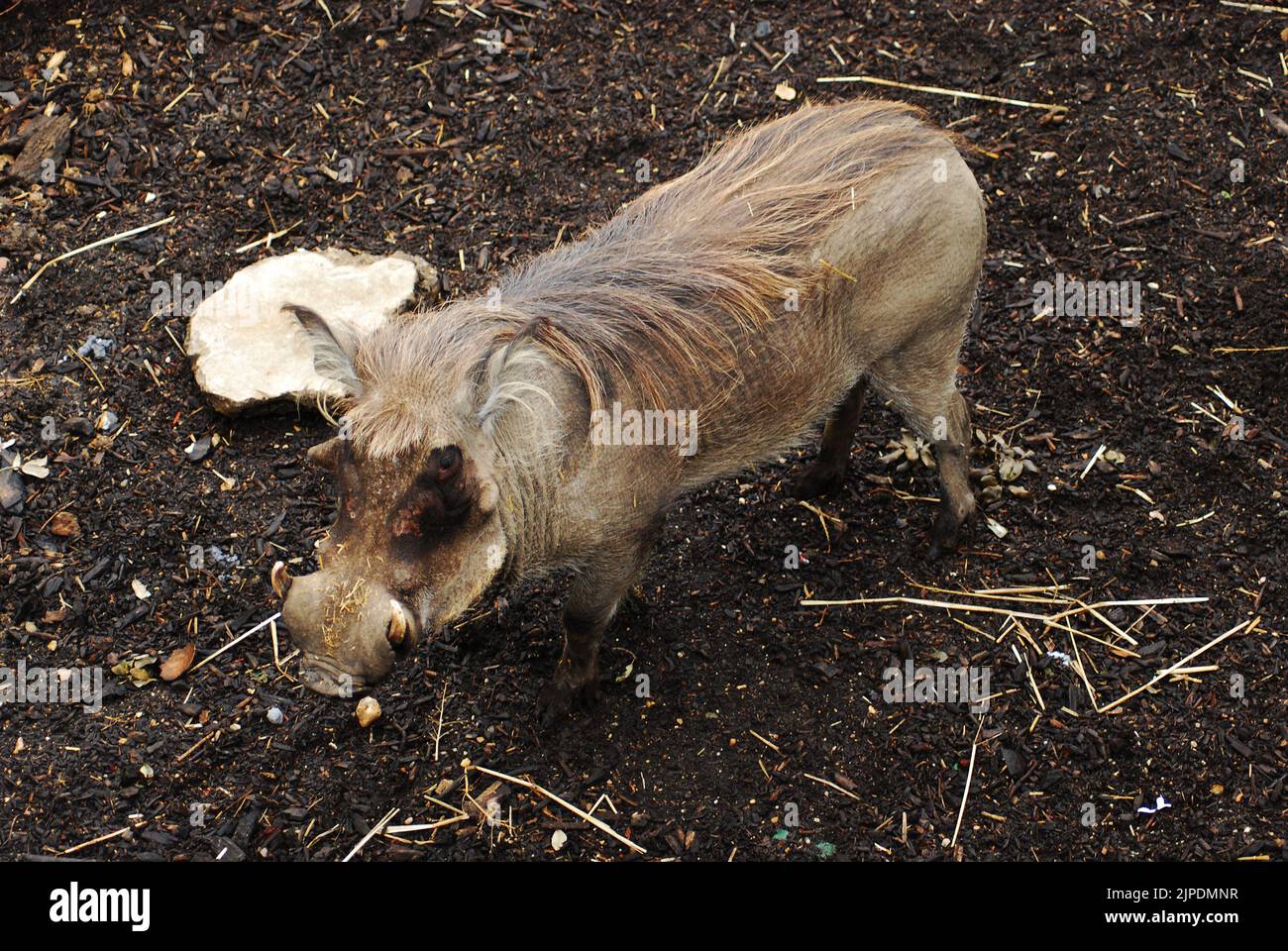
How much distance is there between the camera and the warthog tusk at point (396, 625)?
2943 mm

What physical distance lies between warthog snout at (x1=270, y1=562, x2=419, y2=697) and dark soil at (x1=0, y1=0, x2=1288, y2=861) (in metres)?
1.00

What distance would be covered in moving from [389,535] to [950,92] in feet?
13.2

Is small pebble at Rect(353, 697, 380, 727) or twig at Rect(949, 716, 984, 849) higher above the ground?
twig at Rect(949, 716, 984, 849)

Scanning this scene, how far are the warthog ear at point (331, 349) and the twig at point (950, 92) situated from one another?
3.46 m

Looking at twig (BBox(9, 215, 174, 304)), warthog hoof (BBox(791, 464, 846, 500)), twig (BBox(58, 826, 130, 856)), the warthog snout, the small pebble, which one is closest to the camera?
the warthog snout

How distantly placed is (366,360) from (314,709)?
1.36 meters

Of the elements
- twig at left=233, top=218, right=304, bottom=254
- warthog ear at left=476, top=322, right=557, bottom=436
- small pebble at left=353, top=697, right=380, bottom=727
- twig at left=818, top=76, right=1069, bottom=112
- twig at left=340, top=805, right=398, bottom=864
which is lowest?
twig at left=340, top=805, right=398, bottom=864

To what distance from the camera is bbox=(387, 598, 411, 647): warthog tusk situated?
116 inches

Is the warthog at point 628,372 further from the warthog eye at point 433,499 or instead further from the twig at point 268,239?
the twig at point 268,239

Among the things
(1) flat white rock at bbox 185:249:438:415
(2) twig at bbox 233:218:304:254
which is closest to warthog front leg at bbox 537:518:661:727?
(1) flat white rock at bbox 185:249:438:415

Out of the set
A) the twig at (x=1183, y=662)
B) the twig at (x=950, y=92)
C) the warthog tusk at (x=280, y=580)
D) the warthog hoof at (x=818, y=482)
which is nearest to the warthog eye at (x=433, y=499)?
the warthog tusk at (x=280, y=580)

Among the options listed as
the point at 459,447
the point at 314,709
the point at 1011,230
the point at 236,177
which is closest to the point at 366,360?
the point at 459,447

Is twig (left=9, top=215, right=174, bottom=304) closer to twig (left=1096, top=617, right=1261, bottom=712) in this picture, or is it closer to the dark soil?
the dark soil

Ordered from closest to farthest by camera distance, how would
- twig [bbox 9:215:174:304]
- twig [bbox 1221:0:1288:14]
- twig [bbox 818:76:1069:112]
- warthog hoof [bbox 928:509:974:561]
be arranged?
warthog hoof [bbox 928:509:974:561], twig [bbox 9:215:174:304], twig [bbox 818:76:1069:112], twig [bbox 1221:0:1288:14]
